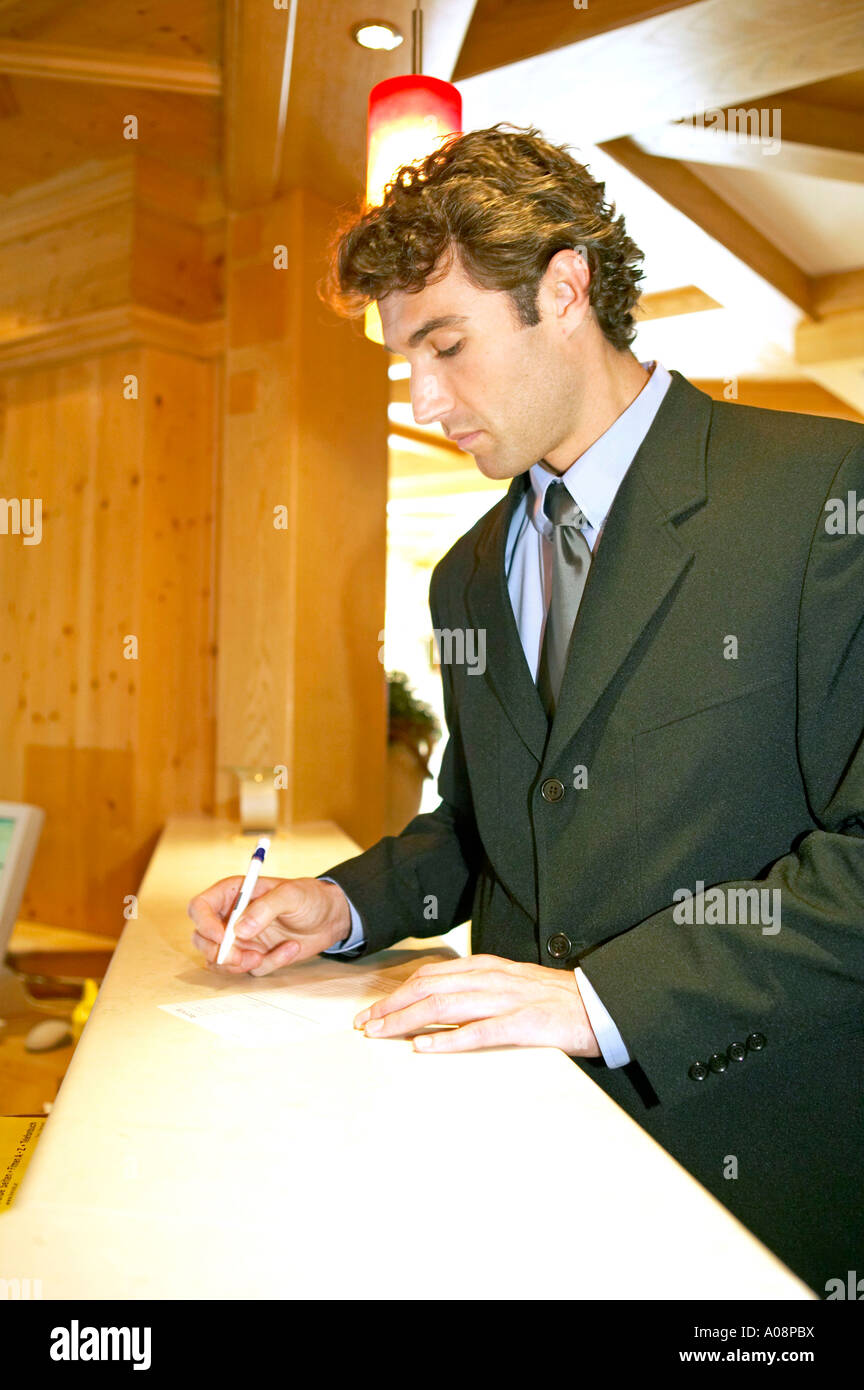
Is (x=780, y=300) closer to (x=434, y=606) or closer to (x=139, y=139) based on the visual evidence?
(x=139, y=139)

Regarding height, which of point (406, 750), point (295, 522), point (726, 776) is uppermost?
point (295, 522)

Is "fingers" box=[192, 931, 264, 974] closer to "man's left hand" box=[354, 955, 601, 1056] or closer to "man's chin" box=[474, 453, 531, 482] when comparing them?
"man's left hand" box=[354, 955, 601, 1056]

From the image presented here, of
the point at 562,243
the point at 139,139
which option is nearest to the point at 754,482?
the point at 562,243

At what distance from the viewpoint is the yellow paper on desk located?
104 centimetres

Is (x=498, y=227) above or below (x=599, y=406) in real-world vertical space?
above

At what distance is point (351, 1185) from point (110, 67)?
280cm

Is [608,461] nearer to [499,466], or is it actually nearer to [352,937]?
[499,466]

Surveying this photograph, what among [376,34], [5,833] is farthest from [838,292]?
[5,833]

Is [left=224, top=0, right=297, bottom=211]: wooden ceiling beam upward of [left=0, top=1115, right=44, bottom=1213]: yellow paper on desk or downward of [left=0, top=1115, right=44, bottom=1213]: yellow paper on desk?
upward

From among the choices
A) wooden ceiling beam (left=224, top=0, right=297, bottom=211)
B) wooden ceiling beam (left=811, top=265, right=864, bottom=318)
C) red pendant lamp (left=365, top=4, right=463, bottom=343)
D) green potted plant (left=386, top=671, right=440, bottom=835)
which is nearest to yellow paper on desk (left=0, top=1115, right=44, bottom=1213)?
red pendant lamp (left=365, top=4, right=463, bottom=343)

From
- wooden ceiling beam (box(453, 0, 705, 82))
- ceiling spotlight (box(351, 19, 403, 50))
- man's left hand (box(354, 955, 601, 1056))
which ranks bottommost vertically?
man's left hand (box(354, 955, 601, 1056))

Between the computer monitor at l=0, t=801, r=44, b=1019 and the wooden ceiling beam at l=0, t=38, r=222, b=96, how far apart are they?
1767 millimetres

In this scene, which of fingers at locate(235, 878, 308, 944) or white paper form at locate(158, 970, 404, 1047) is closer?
white paper form at locate(158, 970, 404, 1047)

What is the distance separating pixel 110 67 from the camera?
269 centimetres
